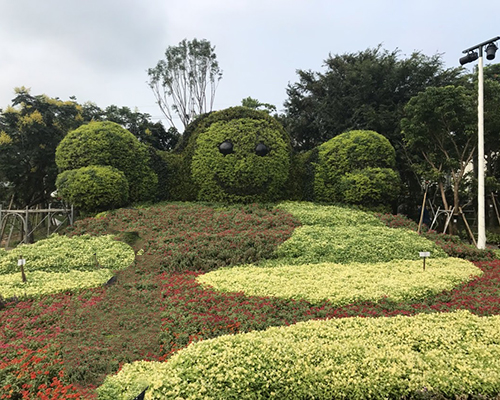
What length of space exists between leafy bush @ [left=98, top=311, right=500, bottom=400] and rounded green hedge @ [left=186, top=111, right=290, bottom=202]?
830 centimetres

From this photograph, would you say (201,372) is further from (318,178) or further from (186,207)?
(318,178)

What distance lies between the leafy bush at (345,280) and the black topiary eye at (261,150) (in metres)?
5.30

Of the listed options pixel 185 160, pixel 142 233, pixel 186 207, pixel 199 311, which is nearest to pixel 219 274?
pixel 199 311

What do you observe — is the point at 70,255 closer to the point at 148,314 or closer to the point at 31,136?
the point at 148,314

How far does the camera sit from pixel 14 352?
3830 mm

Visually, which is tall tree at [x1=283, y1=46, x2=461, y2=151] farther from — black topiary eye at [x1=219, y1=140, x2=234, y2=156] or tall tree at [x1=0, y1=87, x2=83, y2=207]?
tall tree at [x1=0, y1=87, x2=83, y2=207]

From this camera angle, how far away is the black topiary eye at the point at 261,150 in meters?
11.8

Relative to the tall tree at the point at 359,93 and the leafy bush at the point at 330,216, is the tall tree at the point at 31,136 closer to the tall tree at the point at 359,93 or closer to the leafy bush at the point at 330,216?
the leafy bush at the point at 330,216

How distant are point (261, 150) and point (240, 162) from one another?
33.3 inches

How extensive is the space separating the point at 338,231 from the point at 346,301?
13.4ft

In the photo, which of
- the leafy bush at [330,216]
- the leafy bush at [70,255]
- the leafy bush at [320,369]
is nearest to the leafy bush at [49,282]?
the leafy bush at [70,255]

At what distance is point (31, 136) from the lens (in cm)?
1405

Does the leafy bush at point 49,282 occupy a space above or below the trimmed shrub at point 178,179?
below

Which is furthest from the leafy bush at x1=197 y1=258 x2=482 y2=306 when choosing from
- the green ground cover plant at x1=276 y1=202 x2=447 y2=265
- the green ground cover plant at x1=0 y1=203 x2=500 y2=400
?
the green ground cover plant at x1=276 y1=202 x2=447 y2=265
